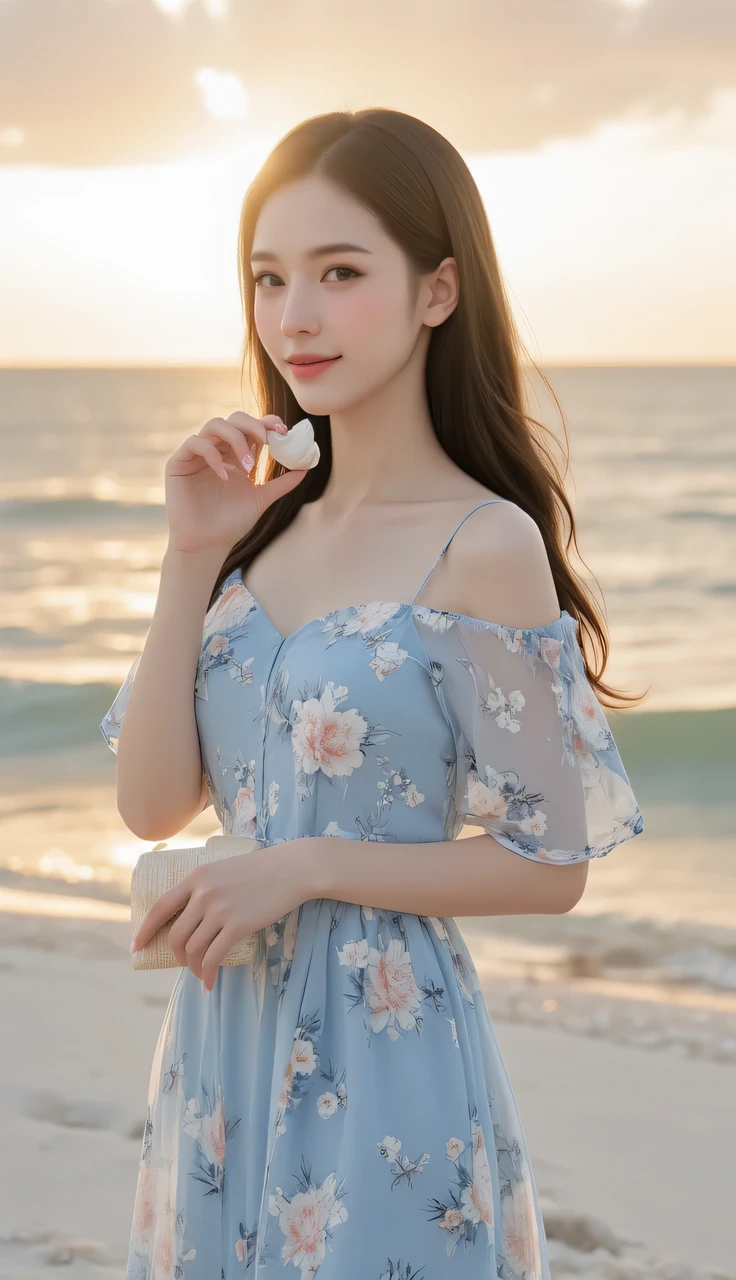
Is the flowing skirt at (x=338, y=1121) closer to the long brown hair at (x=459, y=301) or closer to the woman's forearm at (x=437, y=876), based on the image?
the woman's forearm at (x=437, y=876)

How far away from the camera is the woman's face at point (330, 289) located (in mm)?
1975

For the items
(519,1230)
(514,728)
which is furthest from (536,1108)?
(514,728)

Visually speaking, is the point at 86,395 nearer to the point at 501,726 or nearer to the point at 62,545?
the point at 62,545

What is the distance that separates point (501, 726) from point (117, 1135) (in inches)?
118

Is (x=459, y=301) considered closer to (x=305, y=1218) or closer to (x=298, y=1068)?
(x=298, y=1068)

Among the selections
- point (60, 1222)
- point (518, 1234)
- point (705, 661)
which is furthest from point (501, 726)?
point (705, 661)

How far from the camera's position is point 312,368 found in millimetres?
2020

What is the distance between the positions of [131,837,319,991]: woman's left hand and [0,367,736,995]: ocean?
2.71 meters

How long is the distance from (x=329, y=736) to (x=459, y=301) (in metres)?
0.77

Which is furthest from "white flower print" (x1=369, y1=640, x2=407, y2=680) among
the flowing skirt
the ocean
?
the ocean

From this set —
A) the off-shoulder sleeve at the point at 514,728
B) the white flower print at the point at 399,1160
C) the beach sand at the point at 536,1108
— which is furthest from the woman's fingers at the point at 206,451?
the beach sand at the point at 536,1108

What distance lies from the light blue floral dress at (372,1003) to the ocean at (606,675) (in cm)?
252

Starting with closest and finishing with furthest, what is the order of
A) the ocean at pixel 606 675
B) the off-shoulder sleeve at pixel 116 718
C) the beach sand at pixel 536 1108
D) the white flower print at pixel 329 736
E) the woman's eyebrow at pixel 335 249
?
1. the white flower print at pixel 329 736
2. the woman's eyebrow at pixel 335 249
3. the off-shoulder sleeve at pixel 116 718
4. the beach sand at pixel 536 1108
5. the ocean at pixel 606 675

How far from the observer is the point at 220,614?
2.17 m
